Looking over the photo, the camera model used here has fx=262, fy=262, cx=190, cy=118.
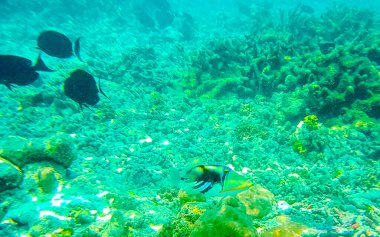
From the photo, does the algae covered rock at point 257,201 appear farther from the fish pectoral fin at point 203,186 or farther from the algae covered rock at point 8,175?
the algae covered rock at point 8,175

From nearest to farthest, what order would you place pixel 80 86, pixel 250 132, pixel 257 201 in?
pixel 257 201, pixel 80 86, pixel 250 132

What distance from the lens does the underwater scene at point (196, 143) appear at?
3.48 metres

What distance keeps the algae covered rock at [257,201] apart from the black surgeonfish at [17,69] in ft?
12.6

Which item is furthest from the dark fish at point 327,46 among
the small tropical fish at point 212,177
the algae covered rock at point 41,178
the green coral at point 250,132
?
the algae covered rock at point 41,178

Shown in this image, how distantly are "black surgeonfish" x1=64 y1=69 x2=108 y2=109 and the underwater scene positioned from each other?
0.02 metres

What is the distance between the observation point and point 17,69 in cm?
441

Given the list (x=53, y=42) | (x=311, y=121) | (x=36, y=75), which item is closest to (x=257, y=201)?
(x=311, y=121)

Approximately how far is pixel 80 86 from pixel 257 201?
3.33m

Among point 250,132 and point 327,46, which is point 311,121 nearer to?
point 250,132

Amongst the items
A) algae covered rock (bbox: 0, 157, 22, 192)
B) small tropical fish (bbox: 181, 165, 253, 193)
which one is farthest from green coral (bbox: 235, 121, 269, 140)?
algae covered rock (bbox: 0, 157, 22, 192)

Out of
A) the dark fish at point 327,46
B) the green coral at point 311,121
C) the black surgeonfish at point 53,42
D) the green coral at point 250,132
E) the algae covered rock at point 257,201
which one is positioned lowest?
the algae covered rock at point 257,201

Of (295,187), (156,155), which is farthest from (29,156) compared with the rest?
(295,187)

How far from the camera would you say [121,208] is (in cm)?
408

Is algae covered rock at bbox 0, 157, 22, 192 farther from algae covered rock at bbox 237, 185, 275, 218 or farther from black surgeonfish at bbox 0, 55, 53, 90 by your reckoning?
algae covered rock at bbox 237, 185, 275, 218
